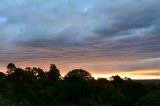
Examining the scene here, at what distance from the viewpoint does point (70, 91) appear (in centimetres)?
11088

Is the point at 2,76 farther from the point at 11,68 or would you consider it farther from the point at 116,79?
the point at 116,79

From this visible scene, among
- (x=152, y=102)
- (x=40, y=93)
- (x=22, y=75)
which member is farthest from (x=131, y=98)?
(x=22, y=75)

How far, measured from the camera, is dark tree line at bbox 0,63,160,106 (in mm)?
93875

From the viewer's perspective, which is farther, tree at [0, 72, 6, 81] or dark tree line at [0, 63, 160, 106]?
tree at [0, 72, 6, 81]

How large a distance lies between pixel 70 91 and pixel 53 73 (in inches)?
1066

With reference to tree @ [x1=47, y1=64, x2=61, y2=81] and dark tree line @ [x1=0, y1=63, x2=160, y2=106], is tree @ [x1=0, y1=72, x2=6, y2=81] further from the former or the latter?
tree @ [x1=47, y1=64, x2=61, y2=81]

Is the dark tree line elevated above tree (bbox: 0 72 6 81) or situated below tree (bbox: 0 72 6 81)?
below

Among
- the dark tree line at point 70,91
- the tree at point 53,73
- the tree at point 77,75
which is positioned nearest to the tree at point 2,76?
the dark tree line at point 70,91

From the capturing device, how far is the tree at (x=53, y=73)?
439 feet

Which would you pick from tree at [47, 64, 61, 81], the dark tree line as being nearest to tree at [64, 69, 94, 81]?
the dark tree line

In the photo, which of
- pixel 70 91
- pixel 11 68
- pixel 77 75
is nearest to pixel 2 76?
pixel 11 68

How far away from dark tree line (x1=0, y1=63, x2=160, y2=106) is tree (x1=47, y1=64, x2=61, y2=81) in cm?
42

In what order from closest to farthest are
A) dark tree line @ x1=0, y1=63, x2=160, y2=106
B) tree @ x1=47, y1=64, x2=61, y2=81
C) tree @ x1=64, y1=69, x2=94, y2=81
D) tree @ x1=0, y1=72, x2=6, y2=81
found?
dark tree line @ x1=0, y1=63, x2=160, y2=106, tree @ x1=64, y1=69, x2=94, y2=81, tree @ x1=0, y1=72, x2=6, y2=81, tree @ x1=47, y1=64, x2=61, y2=81

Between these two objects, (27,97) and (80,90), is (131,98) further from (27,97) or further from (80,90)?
(27,97)
